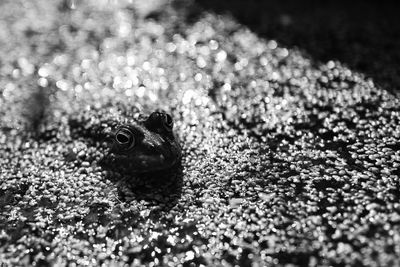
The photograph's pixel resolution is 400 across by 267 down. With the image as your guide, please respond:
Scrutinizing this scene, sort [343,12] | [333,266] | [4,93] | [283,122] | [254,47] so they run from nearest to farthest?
[333,266]
[283,122]
[4,93]
[254,47]
[343,12]

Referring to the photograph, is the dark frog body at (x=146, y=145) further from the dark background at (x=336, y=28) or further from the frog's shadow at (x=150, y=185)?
the dark background at (x=336, y=28)

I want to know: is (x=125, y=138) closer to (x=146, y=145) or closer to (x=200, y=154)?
(x=146, y=145)

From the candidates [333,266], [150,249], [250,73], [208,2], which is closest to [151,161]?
[150,249]

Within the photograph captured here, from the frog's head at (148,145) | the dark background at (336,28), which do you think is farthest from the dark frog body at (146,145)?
the dark background at (336,28)

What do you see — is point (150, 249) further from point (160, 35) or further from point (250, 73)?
point (160, 35)

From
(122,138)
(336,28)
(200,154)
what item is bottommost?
(122,138)

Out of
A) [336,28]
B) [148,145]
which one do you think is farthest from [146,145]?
[336,28]

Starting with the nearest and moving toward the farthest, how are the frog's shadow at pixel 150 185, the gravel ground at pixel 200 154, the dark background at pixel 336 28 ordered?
the gravel ground at pixel 200 154 < the frog's shadow at pixel 150 185 < the dark background at pixel 336 28
